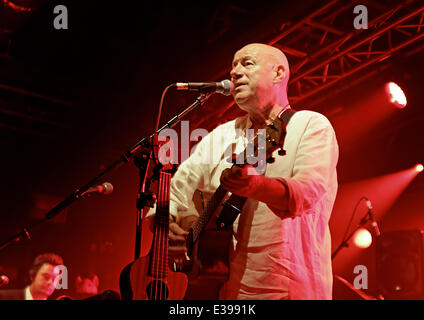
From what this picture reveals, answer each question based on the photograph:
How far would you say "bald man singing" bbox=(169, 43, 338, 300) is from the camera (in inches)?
91.1

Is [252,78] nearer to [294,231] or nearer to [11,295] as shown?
[294,231]

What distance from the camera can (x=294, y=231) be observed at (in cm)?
255

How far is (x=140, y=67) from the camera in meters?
8.88

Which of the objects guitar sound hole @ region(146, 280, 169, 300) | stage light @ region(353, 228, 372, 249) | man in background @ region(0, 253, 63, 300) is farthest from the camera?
stage light @ region(353, 228, 372, 249)

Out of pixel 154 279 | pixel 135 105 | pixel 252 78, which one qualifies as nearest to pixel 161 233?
pixel 154 279

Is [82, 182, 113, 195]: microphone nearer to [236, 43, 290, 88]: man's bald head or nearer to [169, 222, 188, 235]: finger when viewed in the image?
[169, 222, 188, 235]: finger

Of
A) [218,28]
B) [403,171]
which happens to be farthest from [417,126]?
[218,28]

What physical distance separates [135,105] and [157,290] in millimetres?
6324

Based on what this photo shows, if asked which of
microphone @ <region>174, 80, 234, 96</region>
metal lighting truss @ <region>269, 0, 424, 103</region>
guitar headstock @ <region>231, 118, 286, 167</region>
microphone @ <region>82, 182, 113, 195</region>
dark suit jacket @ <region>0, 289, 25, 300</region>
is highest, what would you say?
metal lighting truss @ <region>269, 0, 424, 103</region>

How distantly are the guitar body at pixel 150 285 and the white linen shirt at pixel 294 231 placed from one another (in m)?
0.25

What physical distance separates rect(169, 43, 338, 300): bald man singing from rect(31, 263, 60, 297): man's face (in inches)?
162

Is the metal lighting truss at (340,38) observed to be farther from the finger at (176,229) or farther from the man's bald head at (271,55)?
the finger at (176,229)

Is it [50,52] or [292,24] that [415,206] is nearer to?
[292,24]

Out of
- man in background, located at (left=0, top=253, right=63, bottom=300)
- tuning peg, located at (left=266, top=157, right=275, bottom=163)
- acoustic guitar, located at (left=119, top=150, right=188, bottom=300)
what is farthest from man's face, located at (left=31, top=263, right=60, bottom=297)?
tuning peg, located at (left=266, top=157, right=275, bottom=163)
